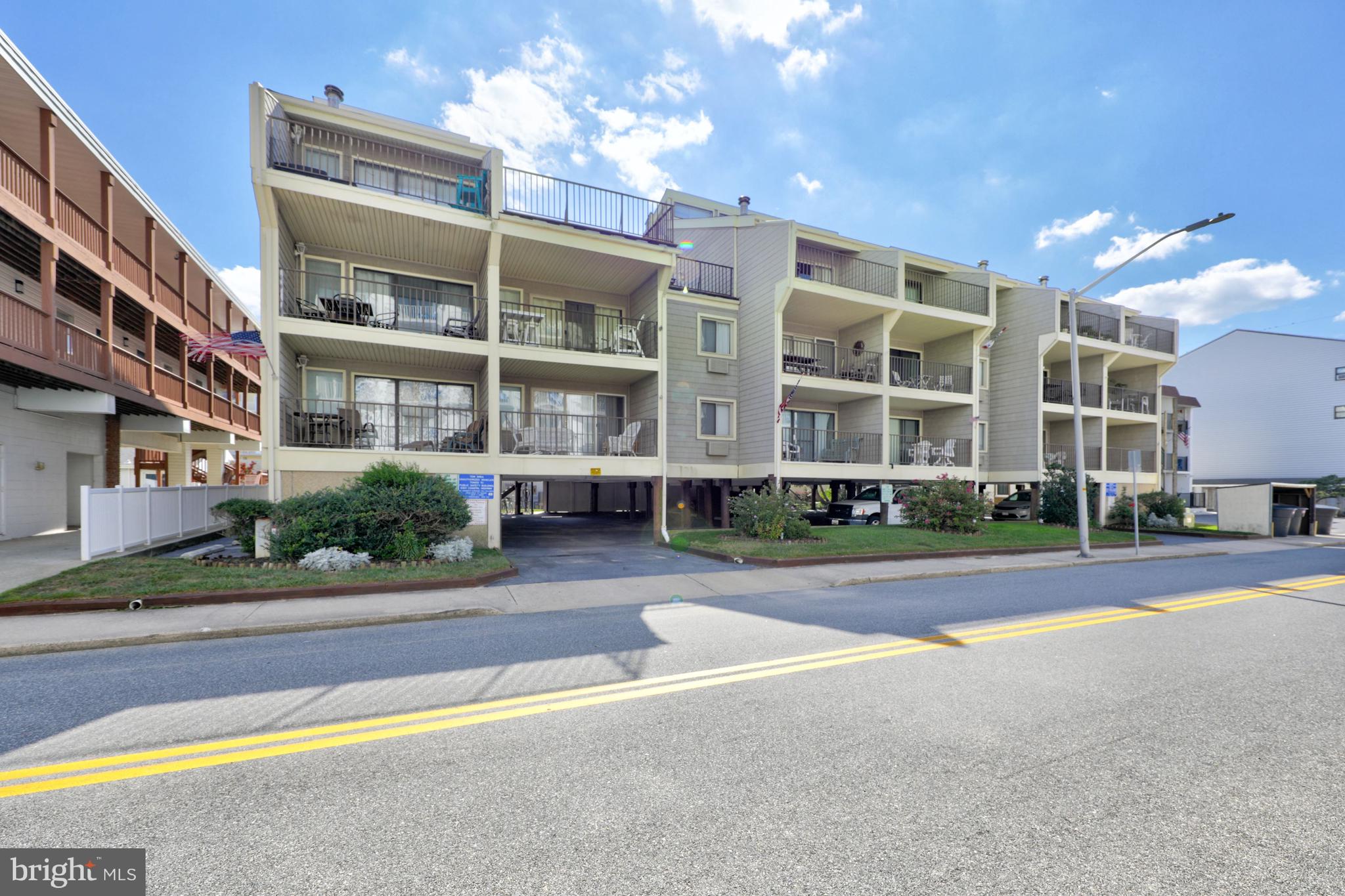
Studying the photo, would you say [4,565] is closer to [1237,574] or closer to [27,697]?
[27,697]

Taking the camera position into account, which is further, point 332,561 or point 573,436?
point 573,436

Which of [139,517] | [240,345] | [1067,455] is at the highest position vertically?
[240,345]

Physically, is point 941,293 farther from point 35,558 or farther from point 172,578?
point 35,558

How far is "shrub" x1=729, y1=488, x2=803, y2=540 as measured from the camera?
47.0ft

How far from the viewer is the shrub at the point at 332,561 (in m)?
9.79

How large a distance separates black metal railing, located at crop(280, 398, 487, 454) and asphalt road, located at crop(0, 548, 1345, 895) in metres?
8.33

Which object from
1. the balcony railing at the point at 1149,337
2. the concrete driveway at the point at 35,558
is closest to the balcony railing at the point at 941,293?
the balcony railing at the point at 1149,337

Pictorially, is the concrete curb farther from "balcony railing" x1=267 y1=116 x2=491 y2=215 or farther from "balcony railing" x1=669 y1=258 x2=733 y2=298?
"balcony railing" x1=669 y1=258 x2=733 y2=298

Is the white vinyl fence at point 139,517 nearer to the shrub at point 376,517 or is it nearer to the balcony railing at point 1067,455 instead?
the shrub at point 376,517

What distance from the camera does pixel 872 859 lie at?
2486 millimetres

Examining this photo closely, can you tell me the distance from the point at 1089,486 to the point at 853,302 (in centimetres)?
1319

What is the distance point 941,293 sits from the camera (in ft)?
75.4

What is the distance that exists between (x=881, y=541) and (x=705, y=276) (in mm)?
11808

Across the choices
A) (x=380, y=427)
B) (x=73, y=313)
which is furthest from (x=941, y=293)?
(x=73, y=313)
